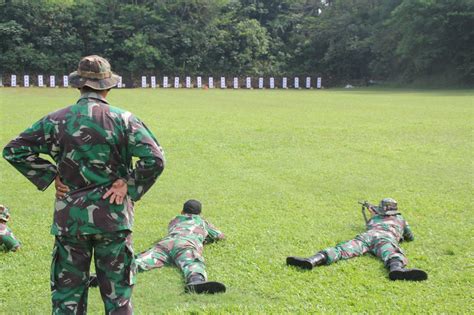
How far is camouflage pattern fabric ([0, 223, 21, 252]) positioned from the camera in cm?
495

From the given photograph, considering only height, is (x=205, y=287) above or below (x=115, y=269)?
below

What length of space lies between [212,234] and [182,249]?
0.67 meters

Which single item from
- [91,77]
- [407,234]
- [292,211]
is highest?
[91,77]

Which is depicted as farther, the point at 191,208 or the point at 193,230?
the point at 191,208

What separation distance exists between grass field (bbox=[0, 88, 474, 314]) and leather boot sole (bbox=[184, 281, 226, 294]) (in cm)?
6

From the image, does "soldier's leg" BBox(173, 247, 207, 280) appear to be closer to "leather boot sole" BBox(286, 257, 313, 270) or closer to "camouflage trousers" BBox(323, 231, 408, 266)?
"leather boot sole" BBox(286, 257, 313, 270)

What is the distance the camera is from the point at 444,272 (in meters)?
4.55

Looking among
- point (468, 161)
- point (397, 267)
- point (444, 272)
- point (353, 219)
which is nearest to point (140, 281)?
point (397, 267)

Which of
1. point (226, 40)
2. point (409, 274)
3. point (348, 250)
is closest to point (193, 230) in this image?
point (348, 250)

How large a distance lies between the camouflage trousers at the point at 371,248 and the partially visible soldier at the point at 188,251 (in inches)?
43.8

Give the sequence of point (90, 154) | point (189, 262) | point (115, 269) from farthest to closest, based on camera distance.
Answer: point (189, 262)
point (115, 269)
point (90, 154)

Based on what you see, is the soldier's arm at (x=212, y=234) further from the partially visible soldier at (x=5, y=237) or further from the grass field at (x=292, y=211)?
the partially visible soldier at (x=5, y=237)

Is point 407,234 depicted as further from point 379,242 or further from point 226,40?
point 226,40

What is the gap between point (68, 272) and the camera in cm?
305
